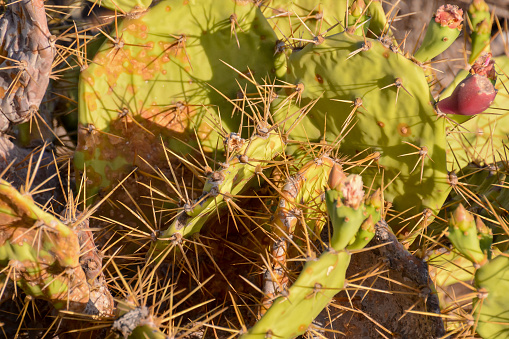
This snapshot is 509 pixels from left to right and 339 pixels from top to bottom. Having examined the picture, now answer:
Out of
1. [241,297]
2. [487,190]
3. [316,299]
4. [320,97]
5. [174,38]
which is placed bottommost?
[241,297]

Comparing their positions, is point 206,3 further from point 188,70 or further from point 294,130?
point 294,130

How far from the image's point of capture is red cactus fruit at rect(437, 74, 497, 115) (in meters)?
1.06

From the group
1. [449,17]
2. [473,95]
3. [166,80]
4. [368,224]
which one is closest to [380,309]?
[368,224]

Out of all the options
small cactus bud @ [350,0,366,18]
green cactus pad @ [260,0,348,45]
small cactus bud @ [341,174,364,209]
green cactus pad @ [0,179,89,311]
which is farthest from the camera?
green cactus pad @ [260,0,348,45]

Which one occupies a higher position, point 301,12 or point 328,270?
point 301,12

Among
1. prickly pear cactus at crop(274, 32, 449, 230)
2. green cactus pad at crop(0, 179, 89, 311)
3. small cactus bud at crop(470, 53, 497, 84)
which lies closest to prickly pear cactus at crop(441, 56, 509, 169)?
prickly pear cactus at crop(274, 32, 449, 230)

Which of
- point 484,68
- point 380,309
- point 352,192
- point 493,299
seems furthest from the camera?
point 380,309

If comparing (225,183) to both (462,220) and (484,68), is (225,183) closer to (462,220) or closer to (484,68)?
(462,220)

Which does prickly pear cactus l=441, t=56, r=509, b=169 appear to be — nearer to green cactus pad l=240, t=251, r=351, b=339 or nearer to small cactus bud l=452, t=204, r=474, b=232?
small cactus bud l=452, t=204, r=474, b=232

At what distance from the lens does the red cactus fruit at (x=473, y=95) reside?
106 cm

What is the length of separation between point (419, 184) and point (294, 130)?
0.38 meters

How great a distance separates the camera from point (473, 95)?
1.06 m

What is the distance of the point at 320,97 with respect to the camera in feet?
4.32

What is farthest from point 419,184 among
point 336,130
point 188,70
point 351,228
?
point 188,70
